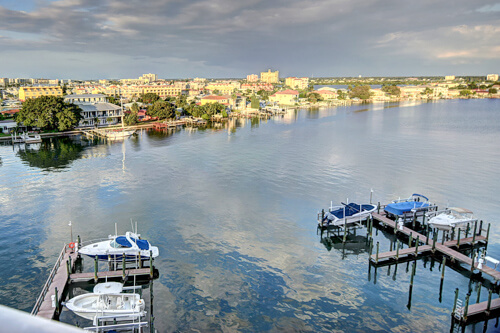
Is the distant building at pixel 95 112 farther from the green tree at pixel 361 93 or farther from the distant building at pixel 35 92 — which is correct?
the green tree at pixel 361 93

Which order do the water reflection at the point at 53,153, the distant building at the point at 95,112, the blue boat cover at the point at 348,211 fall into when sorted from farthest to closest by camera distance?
the distant building at the point at 95,112, the water reflection at the point at 53,153, the blue boat cover at the point at 348,211

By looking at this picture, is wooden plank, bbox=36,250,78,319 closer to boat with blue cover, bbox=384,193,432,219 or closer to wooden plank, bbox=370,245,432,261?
wooden plank, bbox=370,245,432,261

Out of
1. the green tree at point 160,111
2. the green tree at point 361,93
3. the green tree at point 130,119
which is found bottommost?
the green tree at point 130,119

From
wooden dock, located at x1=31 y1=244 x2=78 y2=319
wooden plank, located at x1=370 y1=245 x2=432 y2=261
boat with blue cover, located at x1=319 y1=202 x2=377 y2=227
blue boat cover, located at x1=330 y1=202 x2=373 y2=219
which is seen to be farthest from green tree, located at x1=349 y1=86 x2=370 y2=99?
wooden dock, located at x1=31 y1=244 x2=78 y2=319

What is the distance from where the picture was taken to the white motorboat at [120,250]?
16688 mm

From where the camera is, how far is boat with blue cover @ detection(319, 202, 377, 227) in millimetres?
21036

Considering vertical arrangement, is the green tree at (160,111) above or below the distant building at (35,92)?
below

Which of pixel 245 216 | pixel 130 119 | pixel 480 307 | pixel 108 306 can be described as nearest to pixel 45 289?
pixel 108 306

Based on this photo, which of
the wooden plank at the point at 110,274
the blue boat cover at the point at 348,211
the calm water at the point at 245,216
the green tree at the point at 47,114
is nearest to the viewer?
the calm water at the point at 245,216

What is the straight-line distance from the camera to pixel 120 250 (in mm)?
16688

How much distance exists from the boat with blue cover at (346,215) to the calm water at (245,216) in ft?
2.72

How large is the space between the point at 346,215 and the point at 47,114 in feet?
150

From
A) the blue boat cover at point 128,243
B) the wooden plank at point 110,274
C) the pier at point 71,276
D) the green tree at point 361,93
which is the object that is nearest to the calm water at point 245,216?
the pier at point 71,276

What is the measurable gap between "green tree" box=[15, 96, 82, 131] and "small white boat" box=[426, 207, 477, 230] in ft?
160
